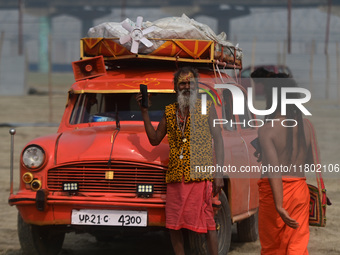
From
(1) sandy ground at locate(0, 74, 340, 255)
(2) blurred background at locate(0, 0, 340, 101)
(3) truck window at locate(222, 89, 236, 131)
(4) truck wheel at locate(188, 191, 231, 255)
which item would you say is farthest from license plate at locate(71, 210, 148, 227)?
(2) blurred background at locate(0, 0, 340, 101)

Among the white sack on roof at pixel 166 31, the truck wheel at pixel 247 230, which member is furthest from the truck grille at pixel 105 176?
the truck wheel at pixel 247 230

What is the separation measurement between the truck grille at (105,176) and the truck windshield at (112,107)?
106 cm

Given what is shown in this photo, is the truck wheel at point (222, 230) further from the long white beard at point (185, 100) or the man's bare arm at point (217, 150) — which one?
the long white beard at point (185, 100)

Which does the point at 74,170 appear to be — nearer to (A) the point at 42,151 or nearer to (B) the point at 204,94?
(A) the point at 42,151

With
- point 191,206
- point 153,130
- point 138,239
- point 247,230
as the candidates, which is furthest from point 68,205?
point 247,230

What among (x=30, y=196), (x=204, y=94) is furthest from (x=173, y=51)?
(x=30, y=196)

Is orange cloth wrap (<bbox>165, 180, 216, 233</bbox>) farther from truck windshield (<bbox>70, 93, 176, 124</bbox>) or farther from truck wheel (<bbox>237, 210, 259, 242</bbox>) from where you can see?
truck wheel (<bbox>237, 210, 259, 242</bbox>)

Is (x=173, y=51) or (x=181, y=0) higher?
(x=181, y=0)

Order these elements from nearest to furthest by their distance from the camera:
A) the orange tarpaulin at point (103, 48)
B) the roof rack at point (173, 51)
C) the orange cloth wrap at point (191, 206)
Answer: the orange cloth wrap at point (191, 206) → the roof rack at point (173, 51) → the orange tarpaulin at point (103, 48)

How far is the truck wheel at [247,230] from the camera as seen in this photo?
8.21m

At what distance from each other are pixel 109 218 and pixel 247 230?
2.30m

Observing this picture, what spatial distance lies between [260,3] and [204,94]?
84.4 meters

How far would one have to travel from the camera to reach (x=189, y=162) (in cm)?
591

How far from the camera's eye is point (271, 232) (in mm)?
5176
